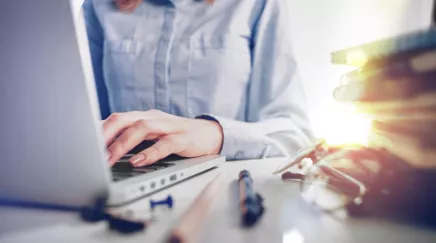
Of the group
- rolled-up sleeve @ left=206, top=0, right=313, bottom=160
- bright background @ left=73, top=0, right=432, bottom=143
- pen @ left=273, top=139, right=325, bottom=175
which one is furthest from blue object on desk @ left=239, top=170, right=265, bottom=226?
bright background @ left=73, top=0, right=432, bottom=143

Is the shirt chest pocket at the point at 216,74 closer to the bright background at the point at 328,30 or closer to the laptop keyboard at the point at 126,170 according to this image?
the bright background at the point at 328,30

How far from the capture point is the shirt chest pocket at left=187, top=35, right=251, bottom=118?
0.78 m

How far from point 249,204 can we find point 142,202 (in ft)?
0.30

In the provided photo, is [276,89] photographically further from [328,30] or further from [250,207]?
[250,207]

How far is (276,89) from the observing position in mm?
794

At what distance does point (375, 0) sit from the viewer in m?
1.01

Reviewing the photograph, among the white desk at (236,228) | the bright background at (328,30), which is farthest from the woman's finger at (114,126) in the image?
the bright background at (328,30)

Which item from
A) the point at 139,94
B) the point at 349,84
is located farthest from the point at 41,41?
the point at 139,94

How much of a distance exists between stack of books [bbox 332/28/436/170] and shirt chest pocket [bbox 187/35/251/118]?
499 millimetres

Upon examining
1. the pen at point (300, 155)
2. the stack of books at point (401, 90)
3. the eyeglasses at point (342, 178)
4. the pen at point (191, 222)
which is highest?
the stack of books at point (401, 90)

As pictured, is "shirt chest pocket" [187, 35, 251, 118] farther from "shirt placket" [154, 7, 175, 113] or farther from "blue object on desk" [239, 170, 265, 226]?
"blue object on desk" [239, 170, 265, 226]

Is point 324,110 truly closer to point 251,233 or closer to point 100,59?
point 100,59

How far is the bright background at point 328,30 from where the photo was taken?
987 millimetres

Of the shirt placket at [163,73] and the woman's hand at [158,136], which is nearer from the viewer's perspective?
the woman's hand at [158,136]
